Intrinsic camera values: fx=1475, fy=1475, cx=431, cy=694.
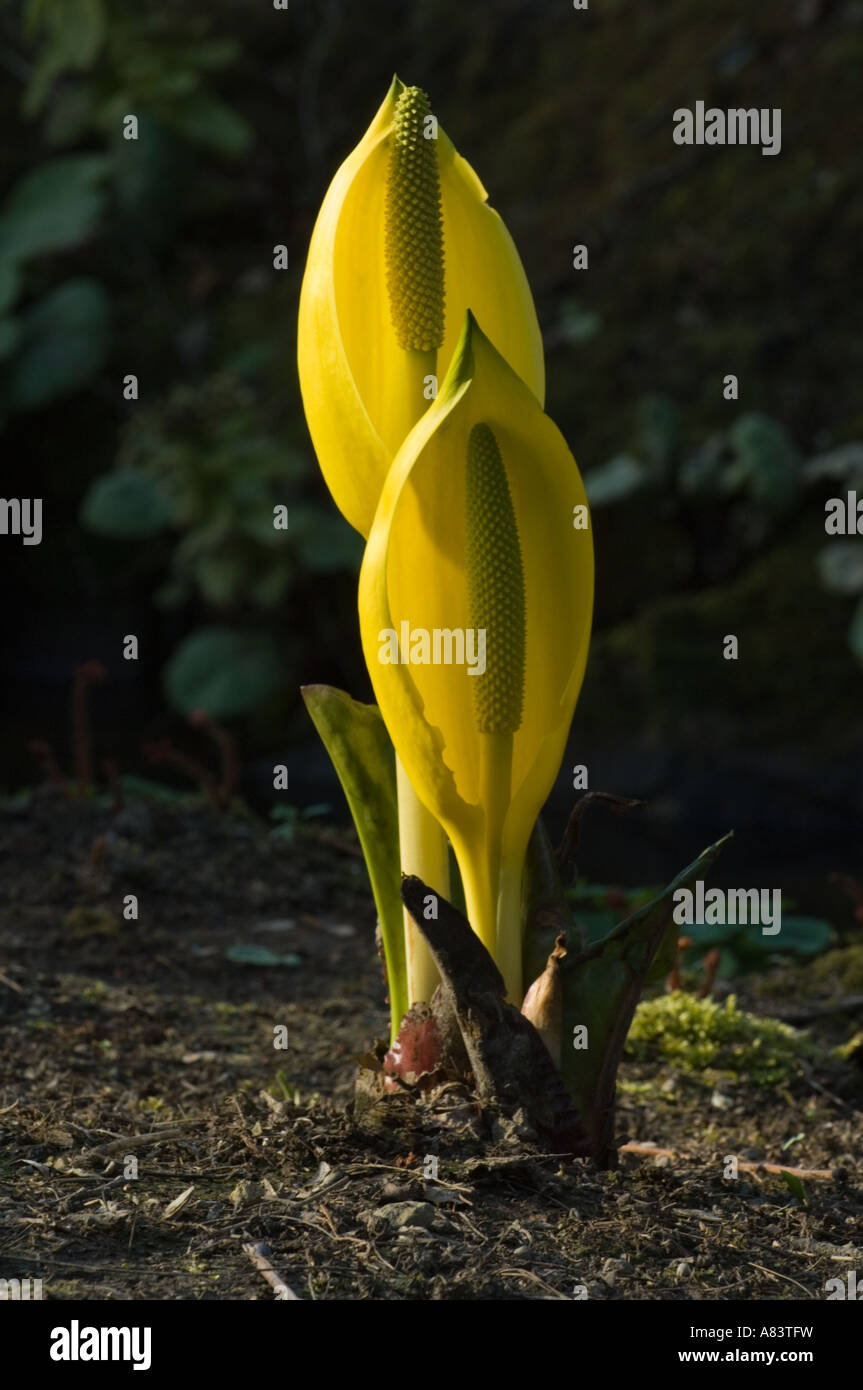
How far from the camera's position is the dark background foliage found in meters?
5.58

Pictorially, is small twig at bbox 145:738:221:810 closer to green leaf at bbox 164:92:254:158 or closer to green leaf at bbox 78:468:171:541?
green leaf at bbox 78:468:171:541

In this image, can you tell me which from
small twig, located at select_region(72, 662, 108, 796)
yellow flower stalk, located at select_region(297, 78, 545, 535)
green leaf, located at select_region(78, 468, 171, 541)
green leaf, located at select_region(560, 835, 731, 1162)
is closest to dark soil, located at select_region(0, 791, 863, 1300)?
green leaf, located at select_region(560, 835, 731, 1162)

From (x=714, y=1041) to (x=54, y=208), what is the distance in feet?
20.2

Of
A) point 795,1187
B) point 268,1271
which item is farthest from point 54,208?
point 268,1271

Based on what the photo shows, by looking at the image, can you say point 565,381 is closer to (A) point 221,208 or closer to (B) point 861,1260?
(A) point 221,208

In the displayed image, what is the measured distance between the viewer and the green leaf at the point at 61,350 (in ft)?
23.4

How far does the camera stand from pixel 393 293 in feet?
5.37

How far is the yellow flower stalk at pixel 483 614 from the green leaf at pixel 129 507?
482cm

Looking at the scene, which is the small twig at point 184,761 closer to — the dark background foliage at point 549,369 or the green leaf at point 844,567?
the dark background foliage at point 549,369

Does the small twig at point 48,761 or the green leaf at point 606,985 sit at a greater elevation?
the small twig at point 48,761

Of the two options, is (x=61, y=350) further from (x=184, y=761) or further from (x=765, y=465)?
(x=184, y=761)

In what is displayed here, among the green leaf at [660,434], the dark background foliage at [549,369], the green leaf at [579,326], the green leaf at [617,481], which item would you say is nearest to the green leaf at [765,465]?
the dark background foliage at [549,369]

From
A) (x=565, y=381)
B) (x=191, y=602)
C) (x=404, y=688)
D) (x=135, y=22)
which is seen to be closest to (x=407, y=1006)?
(x=404, y=688)

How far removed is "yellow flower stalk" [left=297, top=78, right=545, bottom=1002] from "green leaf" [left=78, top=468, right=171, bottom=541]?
15.2 ft
